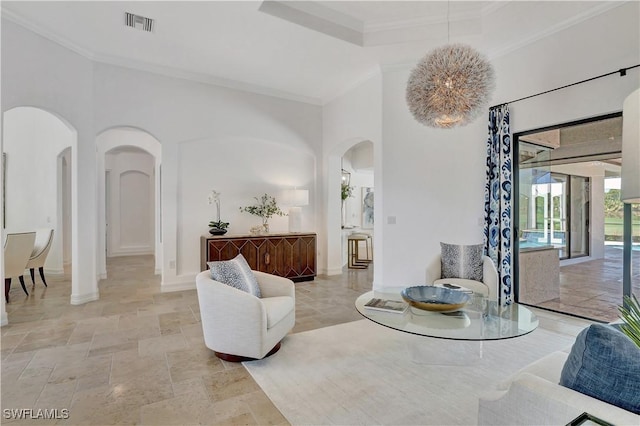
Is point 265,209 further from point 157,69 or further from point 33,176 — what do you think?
point 33,176

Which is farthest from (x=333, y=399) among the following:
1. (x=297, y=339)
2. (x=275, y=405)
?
(x=297, y=339)

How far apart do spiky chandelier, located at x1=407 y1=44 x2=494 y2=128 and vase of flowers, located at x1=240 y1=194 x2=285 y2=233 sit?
3.62 meters

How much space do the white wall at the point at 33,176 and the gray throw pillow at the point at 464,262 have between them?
7.17 meters

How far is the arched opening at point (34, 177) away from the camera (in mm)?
6480

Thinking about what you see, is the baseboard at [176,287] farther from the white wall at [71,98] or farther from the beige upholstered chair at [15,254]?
the beige upholstered chair at [15,254]

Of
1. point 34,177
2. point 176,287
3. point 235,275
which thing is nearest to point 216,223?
point 176,287

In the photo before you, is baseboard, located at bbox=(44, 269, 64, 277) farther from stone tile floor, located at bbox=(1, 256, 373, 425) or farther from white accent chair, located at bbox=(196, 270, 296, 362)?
white accent chair, located at bbox=(196, 270, 296, 362)

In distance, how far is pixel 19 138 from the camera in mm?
6602

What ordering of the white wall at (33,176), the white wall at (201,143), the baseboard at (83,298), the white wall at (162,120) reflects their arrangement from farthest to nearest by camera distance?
1. the white wall at (33,176)
2. the white wall at (201,143)
3. the baseboard at (83,298)
4. the white wall at (162,120)

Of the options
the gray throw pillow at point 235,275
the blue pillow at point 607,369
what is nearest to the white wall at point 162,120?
the gray throw pillow at point 235,275

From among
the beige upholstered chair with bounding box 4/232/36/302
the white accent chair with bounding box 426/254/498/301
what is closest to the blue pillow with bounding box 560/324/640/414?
Answer: the white accent chair with bounding box 426/254/498/301

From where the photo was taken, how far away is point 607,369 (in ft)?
3.80

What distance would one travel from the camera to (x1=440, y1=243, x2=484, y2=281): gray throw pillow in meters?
3.87

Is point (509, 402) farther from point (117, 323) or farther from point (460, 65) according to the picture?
point (117, 323)
